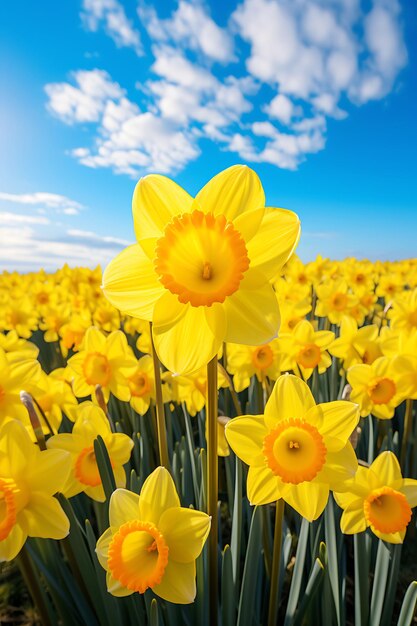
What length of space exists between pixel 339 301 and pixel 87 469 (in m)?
3.10

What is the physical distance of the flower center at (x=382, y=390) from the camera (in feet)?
6.59

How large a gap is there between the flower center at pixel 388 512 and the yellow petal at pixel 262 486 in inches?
17.0

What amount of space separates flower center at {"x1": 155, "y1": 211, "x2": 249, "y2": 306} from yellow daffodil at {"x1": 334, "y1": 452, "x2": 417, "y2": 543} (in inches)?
34.7

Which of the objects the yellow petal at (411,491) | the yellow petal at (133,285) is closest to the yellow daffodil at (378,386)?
the yellow petal at (411,491)

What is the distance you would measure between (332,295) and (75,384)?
Answer: 263 cm

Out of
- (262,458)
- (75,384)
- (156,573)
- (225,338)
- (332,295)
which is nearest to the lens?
(225,338)

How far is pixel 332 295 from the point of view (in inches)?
159

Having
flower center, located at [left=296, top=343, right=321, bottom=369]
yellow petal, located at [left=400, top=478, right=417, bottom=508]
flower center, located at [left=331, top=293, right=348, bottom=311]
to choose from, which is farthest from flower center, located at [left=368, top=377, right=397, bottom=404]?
flower center, located at [left=331, top=293, right=348, bottom=311]

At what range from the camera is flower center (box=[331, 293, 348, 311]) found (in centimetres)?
401

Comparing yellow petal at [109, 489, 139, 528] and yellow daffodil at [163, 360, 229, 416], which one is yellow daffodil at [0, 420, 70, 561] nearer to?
yellow petal at [109, 489, 139, 528]

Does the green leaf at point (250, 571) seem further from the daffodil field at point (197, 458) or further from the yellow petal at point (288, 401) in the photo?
the yellow petal at point (288, 401)

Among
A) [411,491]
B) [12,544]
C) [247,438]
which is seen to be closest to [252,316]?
[247,438]

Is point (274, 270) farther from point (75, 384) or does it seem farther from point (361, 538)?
point (75, 384)

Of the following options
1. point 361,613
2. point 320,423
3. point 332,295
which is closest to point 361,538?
point 361,613
